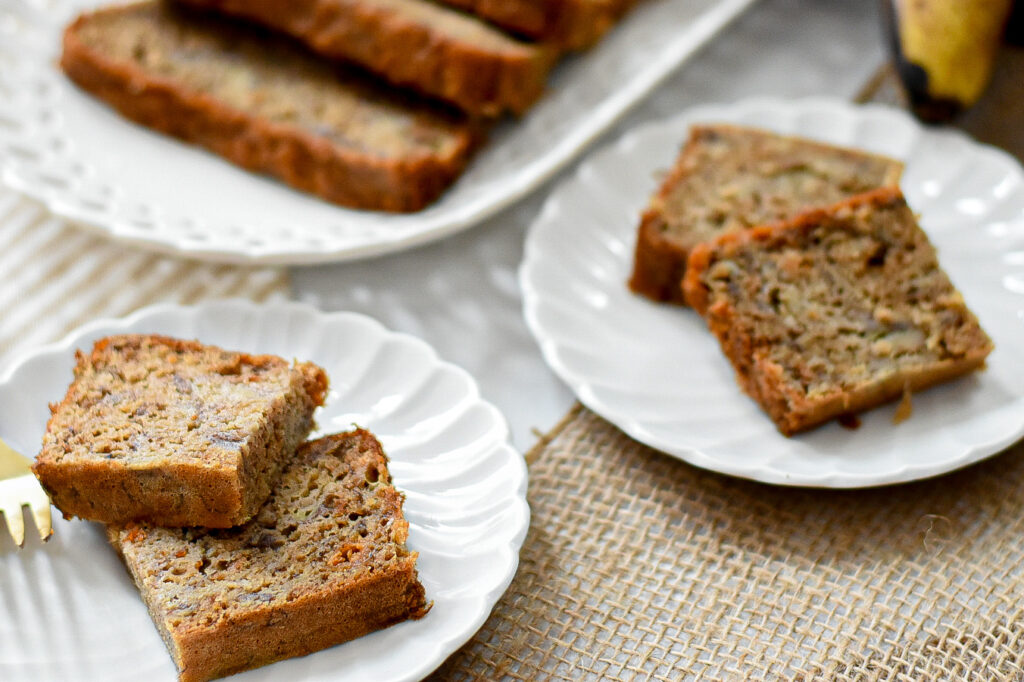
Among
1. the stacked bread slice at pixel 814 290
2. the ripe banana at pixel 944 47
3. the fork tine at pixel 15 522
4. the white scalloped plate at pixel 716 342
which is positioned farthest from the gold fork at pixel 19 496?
the ripe banana at pixel 944 47

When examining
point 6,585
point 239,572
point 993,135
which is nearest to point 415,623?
point 239,572

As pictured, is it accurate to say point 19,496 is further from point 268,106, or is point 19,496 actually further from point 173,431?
point 268,106

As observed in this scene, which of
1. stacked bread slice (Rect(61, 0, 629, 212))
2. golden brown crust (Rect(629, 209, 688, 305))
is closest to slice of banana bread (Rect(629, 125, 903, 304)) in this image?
golden brown crust (Rect(629, 209, 688, 305))

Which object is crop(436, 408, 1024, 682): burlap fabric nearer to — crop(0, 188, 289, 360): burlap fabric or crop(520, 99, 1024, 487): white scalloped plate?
crop(520, 99, 1024, 487): white scalloped plate

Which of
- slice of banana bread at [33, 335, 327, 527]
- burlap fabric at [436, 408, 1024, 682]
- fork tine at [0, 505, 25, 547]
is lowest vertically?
burlap fabric at [436, 408, 1024, 682]

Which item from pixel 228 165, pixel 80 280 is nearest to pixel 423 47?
pixel 228 165

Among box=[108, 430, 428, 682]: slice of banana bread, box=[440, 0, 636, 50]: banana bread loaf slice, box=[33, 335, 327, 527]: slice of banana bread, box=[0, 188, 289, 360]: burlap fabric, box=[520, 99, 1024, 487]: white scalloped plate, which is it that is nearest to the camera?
box=[108, 430, 428, 682]: slice of banana bread

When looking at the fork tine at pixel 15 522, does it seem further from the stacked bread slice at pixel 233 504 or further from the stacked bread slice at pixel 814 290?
the stacked bread slice at pixel 814 290
